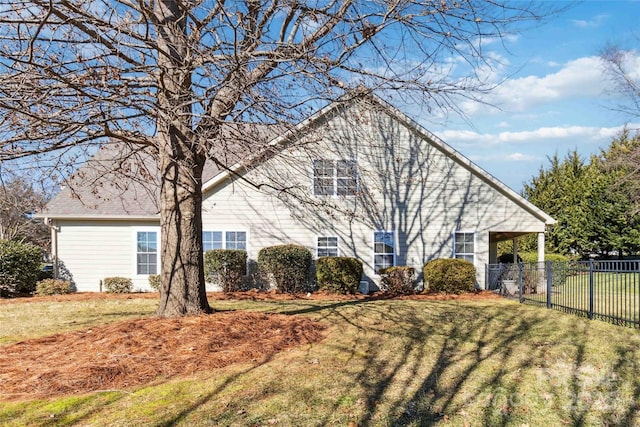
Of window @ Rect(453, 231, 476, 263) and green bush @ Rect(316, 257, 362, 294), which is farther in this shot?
window @ Rect(453, 231, 476, 263)

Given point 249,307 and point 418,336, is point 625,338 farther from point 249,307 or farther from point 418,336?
point 249,307

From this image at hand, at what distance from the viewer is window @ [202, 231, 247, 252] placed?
50.9 feet

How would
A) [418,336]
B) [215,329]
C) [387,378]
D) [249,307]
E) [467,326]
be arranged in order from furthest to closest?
[249,307] < [467,326] < [418,336] < [215,329] < [387,378]

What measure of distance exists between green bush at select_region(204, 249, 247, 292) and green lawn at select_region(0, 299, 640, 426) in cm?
601

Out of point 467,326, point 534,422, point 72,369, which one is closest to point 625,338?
point 467,326

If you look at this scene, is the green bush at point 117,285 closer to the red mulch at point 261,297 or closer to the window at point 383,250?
the red mulch at point 261,297

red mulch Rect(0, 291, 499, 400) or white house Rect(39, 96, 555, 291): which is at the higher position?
white house Rect(39, 96, 555, 291)

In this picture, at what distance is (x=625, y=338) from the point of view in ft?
26.9

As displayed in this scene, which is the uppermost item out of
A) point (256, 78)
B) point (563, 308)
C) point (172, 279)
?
point (256, 78)

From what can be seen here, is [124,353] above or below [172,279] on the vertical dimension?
below

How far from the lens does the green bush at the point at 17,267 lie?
46.4ft

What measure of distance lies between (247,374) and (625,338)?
6.66 metres

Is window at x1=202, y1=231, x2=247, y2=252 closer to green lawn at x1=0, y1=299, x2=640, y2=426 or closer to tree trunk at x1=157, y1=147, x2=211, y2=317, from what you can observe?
green lawn at x1=0, y1=299, x2=640, y2=426

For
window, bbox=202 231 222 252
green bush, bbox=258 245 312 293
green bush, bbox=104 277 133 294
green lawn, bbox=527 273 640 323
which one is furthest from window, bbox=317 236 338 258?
green lawn, bbox=527 273 640 323
